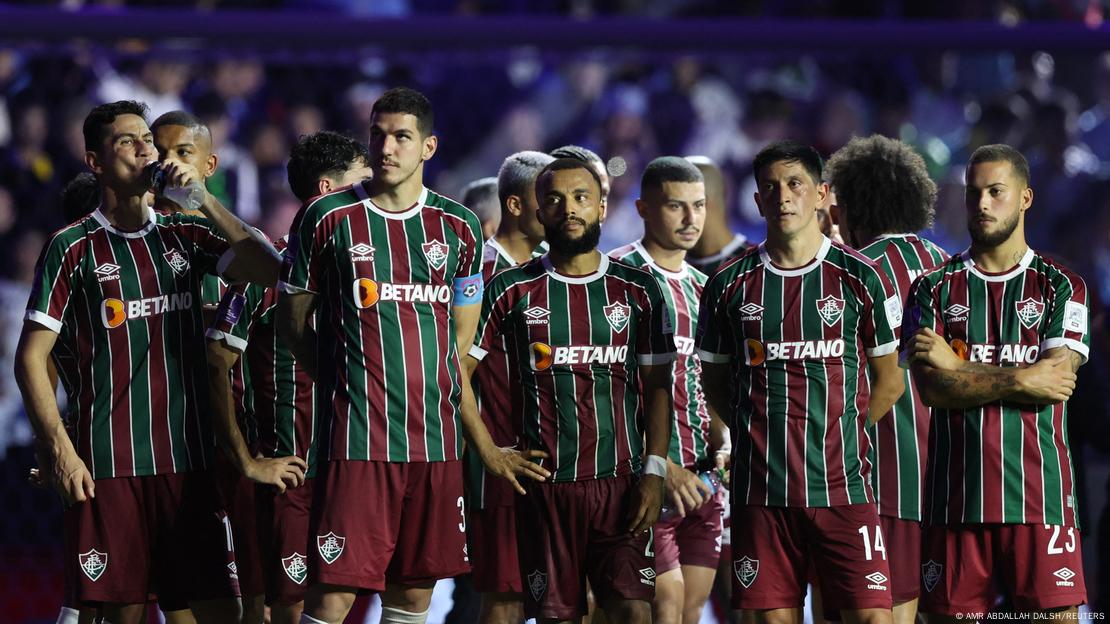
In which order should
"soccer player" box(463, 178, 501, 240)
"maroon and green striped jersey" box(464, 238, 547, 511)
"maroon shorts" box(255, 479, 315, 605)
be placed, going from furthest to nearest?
"soccer player" box(463, 178, 501, 240), "maroon and green striped jersey" box(464, 238, 547, 511), "maroon shorts" box(255, 479, 315, 605)

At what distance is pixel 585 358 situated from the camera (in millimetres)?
4047

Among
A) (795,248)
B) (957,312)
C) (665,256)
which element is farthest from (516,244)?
(957,312)

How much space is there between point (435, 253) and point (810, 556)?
1309 millimetres

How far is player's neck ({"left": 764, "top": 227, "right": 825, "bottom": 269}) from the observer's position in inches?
156

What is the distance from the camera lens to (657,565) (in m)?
4.54

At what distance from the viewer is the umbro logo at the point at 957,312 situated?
3.98m

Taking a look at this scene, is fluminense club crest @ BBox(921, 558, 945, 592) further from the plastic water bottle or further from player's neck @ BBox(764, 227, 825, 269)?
the plastic water bottle

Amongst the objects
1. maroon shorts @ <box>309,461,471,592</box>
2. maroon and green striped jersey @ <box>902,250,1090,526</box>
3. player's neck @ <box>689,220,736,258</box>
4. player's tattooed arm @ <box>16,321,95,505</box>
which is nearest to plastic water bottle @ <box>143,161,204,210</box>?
player's tattooed arm @ <box>16,321,95,505</box>

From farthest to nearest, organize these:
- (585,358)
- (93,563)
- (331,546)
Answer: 1. (585,358)
2. (93,563)
3. (331,546)

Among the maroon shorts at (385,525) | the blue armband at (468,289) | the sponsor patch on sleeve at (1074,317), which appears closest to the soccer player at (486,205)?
the blue armband at (468,289)

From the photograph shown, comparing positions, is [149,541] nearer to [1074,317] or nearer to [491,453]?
[491,453]

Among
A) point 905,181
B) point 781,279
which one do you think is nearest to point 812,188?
point 781,279

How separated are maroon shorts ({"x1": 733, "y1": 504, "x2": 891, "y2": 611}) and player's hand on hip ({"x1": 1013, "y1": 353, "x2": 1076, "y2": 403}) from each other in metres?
0.53

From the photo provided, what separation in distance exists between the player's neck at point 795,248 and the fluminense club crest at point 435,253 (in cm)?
92
